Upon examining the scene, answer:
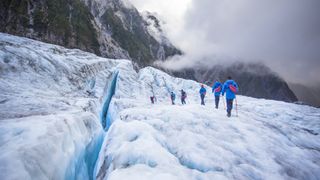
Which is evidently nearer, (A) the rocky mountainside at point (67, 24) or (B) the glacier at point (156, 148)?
(B) the glacier at point (156, 148)

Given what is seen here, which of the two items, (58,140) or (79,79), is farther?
(79,79)

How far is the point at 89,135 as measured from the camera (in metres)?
7.22

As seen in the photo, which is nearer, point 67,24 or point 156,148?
point 156,148

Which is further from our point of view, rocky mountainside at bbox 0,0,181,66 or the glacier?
rocky mountainside at bbox 0,0,181,66

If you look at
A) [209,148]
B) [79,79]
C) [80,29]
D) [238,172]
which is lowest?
[238,172]

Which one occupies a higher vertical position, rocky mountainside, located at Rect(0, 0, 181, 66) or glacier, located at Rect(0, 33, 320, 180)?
rocky mountainside, located at Rect(0, 0, 181, 66)

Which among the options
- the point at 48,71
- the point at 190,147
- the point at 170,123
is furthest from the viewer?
the point at 48,71

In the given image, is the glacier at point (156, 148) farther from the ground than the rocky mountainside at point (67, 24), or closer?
closer

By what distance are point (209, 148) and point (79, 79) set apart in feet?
71.1

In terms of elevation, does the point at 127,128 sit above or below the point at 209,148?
above

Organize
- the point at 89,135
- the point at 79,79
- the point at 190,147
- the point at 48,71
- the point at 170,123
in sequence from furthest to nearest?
the point at 79,79 < the point at 48,71 < the point at 89,135 < the point at 170,123 < the point at 190,147

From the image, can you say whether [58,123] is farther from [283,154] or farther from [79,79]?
[79,79]

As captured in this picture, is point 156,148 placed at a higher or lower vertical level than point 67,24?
lower

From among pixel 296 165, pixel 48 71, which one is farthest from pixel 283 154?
pixel 48 71
